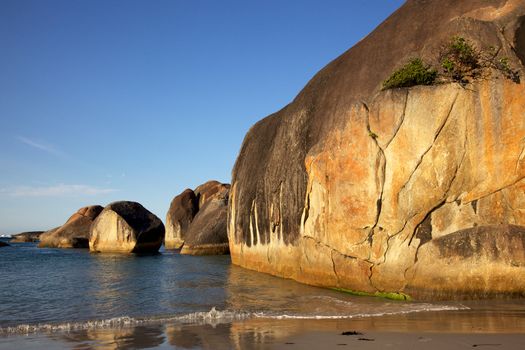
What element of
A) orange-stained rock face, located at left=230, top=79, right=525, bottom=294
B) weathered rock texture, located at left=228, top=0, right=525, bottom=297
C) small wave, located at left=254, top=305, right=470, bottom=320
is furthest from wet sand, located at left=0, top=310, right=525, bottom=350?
orange-stained rock face, located at left=230, top=79, right=525, bottom=294

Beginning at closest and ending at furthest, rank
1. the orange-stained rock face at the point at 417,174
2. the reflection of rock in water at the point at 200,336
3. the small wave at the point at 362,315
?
the reflection of rock in water at the point at 200,336, the small wave at the point at 362,315, the orange-stained rock face at the point at 417,174

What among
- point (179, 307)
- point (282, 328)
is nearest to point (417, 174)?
point (282, 328)

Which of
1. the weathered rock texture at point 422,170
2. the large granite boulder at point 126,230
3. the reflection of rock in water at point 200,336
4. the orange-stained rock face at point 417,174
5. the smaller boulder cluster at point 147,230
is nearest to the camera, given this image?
the reflection of rock in water at point 200,336

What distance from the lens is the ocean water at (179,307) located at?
10.1 m

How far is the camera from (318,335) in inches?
333

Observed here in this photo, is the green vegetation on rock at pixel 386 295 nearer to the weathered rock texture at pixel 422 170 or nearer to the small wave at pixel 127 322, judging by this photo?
the weathered rock texture at pixel 422 170

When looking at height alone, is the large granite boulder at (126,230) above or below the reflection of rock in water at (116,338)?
above

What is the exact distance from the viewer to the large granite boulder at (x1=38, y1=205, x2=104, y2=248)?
178 ft

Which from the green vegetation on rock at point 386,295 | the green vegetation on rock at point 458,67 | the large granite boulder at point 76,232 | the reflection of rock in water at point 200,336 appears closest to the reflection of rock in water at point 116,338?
the reflection of rock in water at point 200,336

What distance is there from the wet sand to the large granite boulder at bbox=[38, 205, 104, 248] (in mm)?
47575

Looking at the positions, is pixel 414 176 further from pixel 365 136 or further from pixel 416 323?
pixel 416 323

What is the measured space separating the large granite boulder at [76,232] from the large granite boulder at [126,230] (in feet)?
47.4

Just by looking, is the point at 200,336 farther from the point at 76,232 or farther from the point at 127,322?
the point at 76,232

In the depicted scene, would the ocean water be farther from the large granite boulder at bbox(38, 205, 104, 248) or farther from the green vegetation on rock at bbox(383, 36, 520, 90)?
the large granite boulder at bbox(38, 205, 104, 248)
